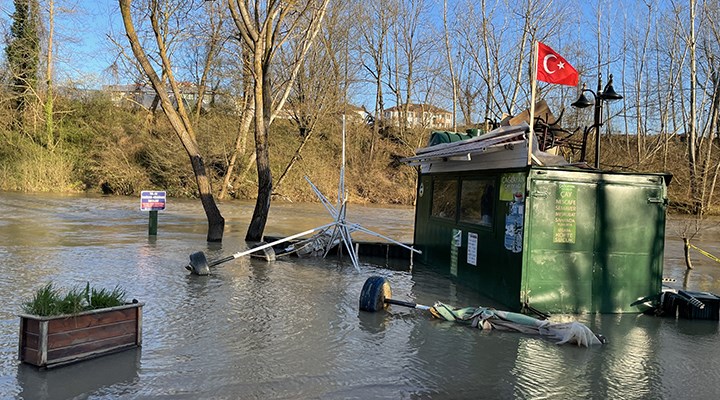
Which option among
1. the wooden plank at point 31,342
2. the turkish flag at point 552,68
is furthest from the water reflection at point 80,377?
the turkish flag at point 552,68

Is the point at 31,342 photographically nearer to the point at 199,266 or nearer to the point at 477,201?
the point at 199,266

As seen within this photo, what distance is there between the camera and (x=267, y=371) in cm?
554

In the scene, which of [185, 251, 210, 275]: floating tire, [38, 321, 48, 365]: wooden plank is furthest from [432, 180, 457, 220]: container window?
[38, 321, 48, 365]: wooden plank

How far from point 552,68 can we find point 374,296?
4.05 meters

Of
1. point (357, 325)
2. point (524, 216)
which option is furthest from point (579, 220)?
point (357, 325)

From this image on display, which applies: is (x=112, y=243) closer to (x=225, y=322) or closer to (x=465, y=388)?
(x=225, y=322)

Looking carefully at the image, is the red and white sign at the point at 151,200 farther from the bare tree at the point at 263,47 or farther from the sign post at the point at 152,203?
the bare tree at the point at 263,47

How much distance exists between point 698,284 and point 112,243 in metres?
13.0

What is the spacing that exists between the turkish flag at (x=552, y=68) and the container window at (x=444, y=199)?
337cm

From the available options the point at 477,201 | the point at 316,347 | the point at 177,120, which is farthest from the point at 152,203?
Result: the point at 316,347

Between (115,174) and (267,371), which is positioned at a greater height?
(115,174)

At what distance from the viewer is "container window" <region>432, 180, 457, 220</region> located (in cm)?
1159

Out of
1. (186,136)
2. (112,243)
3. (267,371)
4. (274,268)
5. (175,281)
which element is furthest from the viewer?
(186,136)

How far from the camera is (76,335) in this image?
5.36m
